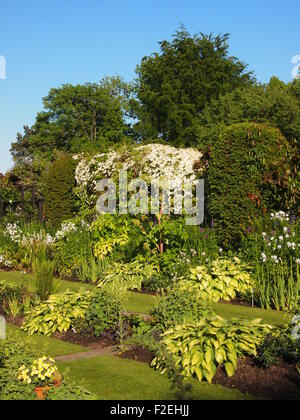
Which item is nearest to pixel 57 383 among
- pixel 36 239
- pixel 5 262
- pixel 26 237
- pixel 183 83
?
pixel 36 239

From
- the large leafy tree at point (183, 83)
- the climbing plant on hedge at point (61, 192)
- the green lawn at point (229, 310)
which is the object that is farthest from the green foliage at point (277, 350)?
the large leafy tree at point (183, 83)

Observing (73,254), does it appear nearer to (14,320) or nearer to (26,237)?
(26,237)

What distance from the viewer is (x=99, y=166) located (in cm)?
1497

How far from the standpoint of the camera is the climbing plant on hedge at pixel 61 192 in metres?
16.1

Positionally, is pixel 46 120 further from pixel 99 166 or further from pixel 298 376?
pixel 298 376

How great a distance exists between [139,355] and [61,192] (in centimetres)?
1115

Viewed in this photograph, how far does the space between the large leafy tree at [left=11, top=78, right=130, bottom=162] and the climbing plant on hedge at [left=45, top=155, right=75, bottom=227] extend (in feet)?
75.0

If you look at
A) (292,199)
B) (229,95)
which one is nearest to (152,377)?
(292,199)

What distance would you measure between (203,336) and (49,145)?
1597 inches

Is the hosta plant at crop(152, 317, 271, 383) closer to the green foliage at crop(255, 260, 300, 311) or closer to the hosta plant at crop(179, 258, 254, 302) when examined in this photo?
the green foliage at crop(255, 260, 300, 311)

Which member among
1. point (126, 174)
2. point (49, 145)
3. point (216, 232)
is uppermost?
point (49, 145)

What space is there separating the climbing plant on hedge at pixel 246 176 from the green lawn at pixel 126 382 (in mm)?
5216

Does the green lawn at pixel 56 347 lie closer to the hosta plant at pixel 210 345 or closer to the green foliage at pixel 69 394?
the hosta plant at pixel 210 345

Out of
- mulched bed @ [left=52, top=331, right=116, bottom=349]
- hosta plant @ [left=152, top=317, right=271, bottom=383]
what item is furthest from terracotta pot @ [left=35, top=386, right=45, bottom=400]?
mulched bed @ [left=52, top=331, right=116, bottom=349]
